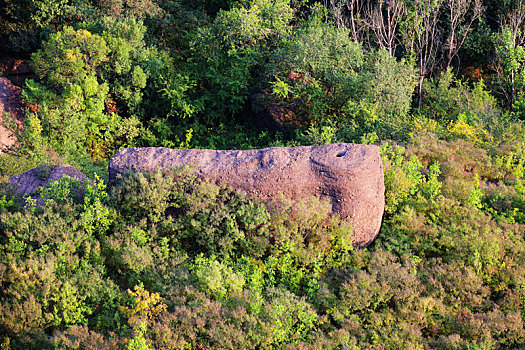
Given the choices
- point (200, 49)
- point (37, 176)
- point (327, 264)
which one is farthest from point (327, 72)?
point (37, 176)

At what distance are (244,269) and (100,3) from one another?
46.5 feet

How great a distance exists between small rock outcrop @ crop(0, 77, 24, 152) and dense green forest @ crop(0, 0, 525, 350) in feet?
2.16

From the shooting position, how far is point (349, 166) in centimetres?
830

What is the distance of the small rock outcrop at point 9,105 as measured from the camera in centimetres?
1455

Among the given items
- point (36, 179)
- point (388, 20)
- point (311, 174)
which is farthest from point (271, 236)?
point (388, 20)

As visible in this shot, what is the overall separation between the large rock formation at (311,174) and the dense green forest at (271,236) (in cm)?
30

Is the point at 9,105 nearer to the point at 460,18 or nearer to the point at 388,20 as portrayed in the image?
the point at 388,20

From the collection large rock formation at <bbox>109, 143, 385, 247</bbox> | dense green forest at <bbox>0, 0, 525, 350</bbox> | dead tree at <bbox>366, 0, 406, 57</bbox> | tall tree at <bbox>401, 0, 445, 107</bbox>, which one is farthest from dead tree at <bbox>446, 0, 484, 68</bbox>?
large rock formation at <bbox>109, 143, 385, 247</bbox>

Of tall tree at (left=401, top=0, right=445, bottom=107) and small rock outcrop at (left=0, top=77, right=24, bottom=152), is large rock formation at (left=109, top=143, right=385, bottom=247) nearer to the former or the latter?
small rock outcrop at (left=0, top=77, right=24, bottom=152)

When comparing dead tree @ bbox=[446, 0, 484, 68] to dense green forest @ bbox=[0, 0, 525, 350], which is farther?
dead tree @ bbox=[446, 0, 484, 68]

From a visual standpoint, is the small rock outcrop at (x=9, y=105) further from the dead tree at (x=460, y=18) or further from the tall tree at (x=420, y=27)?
the dead tree at (x=460, y=18)

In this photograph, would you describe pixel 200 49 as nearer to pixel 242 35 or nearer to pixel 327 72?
pixel 242 35

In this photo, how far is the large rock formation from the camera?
838 centimetres

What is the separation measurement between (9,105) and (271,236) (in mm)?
11920
